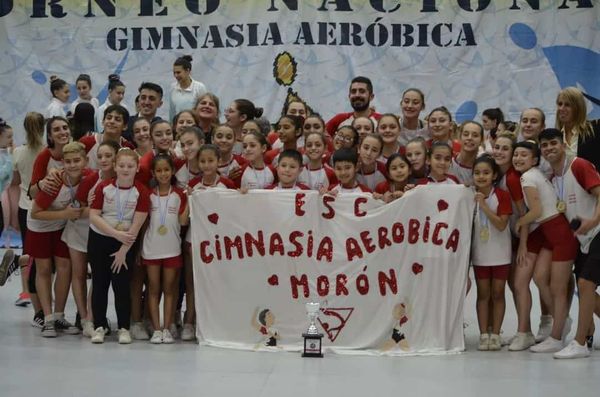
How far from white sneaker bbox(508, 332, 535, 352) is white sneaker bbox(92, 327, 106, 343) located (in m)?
2.82

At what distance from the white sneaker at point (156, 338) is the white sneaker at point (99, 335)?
34 cm

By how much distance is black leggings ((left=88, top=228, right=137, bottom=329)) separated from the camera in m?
7.45

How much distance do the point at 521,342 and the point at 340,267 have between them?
135 cm

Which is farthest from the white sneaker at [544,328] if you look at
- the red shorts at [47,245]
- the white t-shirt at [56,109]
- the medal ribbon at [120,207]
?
the white t-shirt at [56,109]

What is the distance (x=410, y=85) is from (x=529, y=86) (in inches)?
54.2

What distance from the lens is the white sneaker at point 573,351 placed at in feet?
23.1

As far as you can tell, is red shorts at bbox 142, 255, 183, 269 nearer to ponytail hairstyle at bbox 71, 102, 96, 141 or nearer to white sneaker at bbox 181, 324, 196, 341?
white sneaker at bbox 181, 324, 196, 341

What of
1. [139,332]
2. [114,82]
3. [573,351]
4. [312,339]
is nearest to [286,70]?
[114,82]

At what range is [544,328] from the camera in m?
7.71

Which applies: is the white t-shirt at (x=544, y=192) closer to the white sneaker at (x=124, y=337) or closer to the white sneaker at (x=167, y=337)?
the white sneaker at (x=167, y=337)

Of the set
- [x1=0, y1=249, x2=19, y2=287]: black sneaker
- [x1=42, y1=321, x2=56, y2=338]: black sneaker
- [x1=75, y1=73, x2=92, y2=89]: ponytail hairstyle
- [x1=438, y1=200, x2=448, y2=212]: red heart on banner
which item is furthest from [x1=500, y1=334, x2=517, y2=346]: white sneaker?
[x1=75, y1=73, x2=92, y2=89]: ponytail hairstyle

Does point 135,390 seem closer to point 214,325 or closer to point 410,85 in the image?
point 214,325

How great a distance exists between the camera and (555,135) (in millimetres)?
7156

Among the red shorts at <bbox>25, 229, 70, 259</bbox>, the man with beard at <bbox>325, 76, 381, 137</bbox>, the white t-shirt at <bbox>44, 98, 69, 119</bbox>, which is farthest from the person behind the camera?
the white t-shirt at <bbox>44, 98, 69, 119</bbox>
